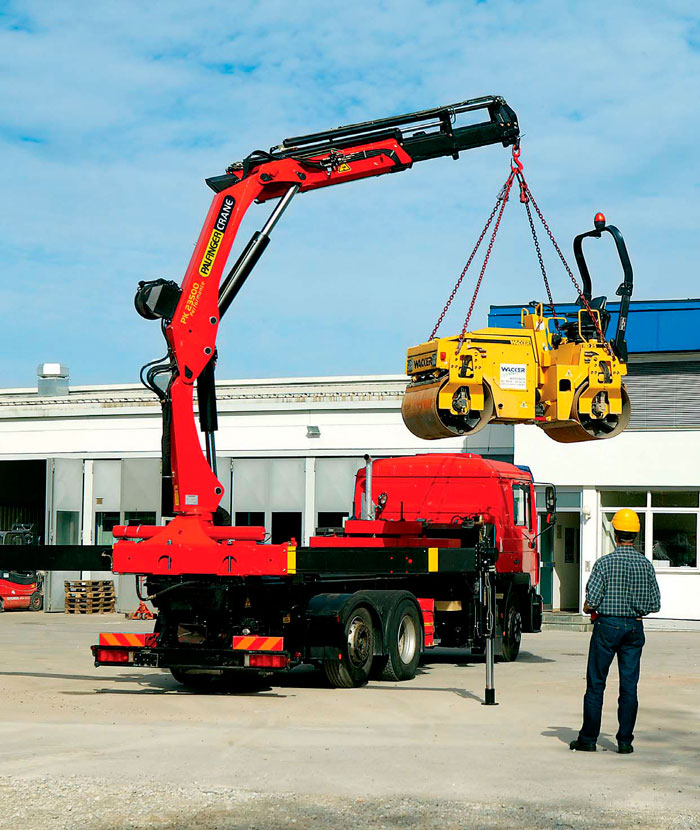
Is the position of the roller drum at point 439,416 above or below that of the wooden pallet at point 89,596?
above

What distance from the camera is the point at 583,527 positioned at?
2916 centimetres

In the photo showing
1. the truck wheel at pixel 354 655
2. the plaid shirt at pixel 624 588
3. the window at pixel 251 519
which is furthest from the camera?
the window at pixel 251 519

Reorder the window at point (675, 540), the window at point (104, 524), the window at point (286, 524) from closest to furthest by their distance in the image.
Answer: the window at point (675, 540), the window at point (286, 524), the window at point (104, 524)

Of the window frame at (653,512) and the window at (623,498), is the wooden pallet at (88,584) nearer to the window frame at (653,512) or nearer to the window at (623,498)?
the window frame at (653,512)

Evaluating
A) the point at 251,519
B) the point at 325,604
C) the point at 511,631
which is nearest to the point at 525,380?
the point at 325,604

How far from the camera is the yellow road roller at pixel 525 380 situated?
47.4ft

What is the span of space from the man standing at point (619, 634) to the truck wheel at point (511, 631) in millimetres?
8351

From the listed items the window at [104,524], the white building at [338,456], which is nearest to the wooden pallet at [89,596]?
the white building at [338,456]

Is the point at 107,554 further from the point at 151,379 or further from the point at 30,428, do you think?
the point at 30,428

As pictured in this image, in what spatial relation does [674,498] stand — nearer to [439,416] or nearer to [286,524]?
[286,524]

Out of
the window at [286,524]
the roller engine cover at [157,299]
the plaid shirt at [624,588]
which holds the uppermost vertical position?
the roller engine cover at [157,299]

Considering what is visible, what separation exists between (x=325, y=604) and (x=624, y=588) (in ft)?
16.1

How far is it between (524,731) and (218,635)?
4125 mm

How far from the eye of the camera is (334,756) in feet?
33.1
